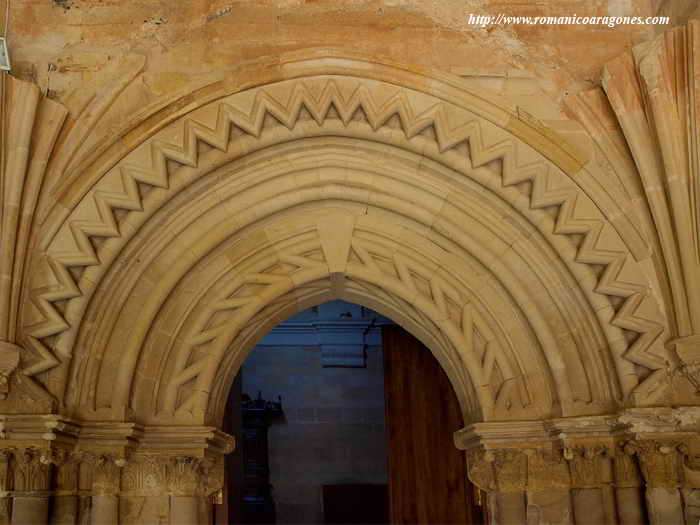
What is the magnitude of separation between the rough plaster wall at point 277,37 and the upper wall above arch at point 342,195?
0.21 m

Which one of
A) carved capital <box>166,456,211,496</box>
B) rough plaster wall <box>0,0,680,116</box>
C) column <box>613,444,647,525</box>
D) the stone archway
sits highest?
rough plaster wall <box>0,0,680,116</box>

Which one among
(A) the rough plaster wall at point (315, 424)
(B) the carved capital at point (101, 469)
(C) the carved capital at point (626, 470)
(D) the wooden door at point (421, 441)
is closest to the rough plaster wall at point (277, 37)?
(B) the carved capital at point (101, 469)

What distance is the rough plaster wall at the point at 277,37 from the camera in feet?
17.6

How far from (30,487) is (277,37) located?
307 centimetres

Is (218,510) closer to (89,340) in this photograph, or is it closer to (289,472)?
(89,340)

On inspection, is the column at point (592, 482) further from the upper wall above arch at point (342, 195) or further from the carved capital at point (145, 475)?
the carved capital at point (145, 475)

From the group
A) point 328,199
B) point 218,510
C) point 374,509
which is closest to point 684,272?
point 328,199

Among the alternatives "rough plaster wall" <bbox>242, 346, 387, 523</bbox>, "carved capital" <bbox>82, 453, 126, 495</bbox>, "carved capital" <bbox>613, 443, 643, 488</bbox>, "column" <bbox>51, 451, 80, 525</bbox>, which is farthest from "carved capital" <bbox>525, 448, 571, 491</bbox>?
"rough plaster wall" <bbox>242, 346, 387, 523</bbox>

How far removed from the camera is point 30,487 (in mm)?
4711

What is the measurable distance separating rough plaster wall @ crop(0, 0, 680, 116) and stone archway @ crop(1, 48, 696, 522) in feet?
0.71

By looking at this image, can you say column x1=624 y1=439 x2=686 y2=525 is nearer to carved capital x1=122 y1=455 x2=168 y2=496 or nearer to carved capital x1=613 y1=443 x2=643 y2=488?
carved capital x1=613 y1=443 x2=643 y2=488

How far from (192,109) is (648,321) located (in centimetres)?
303

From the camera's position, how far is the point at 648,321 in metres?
5.01

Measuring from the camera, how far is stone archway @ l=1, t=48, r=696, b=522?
5082mm
